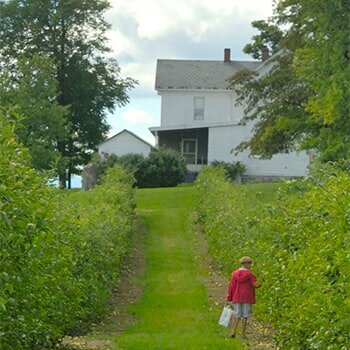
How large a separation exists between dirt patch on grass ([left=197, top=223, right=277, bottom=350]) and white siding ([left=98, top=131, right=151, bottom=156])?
22.5 metres

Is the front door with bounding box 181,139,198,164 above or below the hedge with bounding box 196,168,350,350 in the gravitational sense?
above

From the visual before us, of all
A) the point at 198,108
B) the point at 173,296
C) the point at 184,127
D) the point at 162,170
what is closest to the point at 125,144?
the point at 184,127

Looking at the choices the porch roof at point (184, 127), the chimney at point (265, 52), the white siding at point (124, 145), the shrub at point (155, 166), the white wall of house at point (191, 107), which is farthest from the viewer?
the chimney at point (265, 52)

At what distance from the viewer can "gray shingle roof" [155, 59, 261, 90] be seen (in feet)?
173

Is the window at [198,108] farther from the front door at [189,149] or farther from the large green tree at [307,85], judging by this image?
the large green tree at [307,85]

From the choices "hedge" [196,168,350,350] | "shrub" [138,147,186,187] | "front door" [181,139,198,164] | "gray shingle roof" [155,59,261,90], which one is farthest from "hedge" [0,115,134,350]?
"gray shingle roof" [155,59,261,90]

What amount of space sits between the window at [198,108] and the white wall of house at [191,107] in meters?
0.13

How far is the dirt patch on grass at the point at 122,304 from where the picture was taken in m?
12.0

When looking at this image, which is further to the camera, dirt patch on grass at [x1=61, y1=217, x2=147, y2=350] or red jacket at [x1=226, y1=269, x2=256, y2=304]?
red jacket at [x1=226, y1=269, x2=256, y2=304]

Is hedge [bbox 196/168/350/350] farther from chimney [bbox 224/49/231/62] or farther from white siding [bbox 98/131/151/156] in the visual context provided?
chimney [bbox 224/49/231/62]

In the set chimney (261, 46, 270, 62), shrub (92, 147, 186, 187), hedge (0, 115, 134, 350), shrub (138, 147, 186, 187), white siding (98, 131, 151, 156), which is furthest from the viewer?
chimney (261, 46, 270, 62)

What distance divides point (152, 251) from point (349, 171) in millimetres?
13543

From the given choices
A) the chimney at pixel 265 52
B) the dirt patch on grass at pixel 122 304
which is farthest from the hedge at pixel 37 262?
the chimney at pixel 265 52

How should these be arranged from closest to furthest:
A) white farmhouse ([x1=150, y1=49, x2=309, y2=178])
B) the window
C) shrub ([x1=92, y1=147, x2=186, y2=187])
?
shrub ([x1=92, y1=147, x2=186, y2=187]), white farmhouse ([x1=150, y1=49, x2=309, y2=178]), the window
